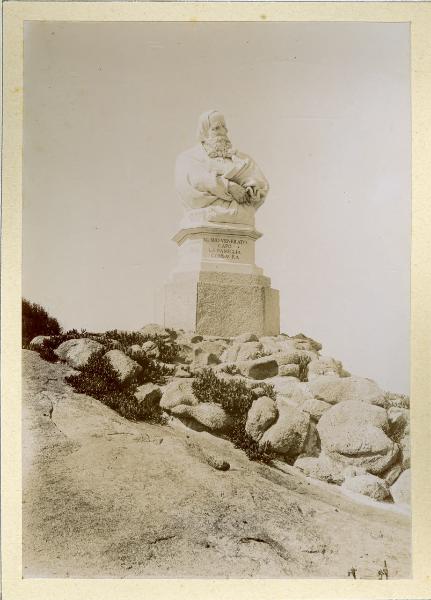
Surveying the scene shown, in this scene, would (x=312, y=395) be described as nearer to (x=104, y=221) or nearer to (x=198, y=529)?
(x=198, y=529)

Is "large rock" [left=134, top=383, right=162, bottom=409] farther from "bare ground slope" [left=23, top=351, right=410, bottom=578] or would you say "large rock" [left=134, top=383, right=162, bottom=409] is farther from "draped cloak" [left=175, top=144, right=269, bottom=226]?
"draped cloak" [left=175, top=144, right=269, bottom=226]

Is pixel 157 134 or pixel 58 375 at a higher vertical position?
pixel 157 134

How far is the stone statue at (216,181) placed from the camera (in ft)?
22.1

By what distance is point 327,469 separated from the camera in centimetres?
604

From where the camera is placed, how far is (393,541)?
593 cm

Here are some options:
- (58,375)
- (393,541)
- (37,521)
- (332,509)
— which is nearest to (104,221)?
(58,375)

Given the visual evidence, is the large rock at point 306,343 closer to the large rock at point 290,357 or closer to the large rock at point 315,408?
the large rock at point 290,357

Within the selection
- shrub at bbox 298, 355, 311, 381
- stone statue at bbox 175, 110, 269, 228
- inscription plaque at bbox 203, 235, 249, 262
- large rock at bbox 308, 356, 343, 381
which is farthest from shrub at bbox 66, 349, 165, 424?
stone statue at bbox 175, 110, 269, 228

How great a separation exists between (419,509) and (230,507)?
1.94 m

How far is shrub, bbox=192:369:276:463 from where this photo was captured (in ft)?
19.9

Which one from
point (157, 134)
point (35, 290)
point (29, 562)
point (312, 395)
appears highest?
point (157, 134)

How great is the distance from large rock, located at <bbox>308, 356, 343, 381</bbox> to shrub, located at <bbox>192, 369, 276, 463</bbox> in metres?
0.51

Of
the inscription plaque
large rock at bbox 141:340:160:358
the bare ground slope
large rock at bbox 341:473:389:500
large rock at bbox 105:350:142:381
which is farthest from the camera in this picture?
the inscription plaque

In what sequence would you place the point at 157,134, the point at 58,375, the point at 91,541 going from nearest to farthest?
1. the point at 91,541
2. the point at 58,375
3. the point at 157,134
